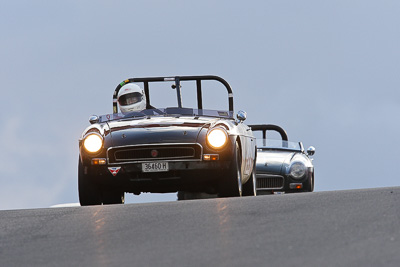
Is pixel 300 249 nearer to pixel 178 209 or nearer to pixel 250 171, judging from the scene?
pixel 178 209

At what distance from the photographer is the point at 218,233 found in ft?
22.8

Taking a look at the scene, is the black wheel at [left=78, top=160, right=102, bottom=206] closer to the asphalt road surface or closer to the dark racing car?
the dark racing car

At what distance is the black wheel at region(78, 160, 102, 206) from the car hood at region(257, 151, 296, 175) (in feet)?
21.9

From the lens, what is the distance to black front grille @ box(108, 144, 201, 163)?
37.9ft

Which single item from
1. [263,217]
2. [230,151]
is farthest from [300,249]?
[230,151]

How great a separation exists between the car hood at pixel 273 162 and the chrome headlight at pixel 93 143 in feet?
22.3

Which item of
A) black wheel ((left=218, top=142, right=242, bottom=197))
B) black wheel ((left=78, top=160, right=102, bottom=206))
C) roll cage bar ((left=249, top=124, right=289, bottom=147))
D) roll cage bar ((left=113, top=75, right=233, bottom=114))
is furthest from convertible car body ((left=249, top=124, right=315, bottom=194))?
black wheel ((left=78, top=160, right=102, bottom=206))

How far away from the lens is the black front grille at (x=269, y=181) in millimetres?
18188

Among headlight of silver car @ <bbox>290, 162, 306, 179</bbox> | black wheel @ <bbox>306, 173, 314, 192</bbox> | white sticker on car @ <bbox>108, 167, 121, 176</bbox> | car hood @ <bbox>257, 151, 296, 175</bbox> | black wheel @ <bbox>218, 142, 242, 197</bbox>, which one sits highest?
white sticker on car @ <bbox>108, 167, 121, 176</bbox>

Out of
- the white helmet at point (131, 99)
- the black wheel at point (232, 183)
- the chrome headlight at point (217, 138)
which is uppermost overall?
the white helmet at point (131, 99)

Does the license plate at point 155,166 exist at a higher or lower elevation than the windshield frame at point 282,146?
higher

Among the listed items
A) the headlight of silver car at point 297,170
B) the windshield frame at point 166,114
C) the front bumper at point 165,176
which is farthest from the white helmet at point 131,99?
the headlight of silver car at point 297,170

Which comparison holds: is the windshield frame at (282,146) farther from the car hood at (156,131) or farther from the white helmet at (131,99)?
the car hood at (156,131)

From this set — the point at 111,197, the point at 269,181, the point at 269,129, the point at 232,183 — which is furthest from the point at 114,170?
the point at 269,129
